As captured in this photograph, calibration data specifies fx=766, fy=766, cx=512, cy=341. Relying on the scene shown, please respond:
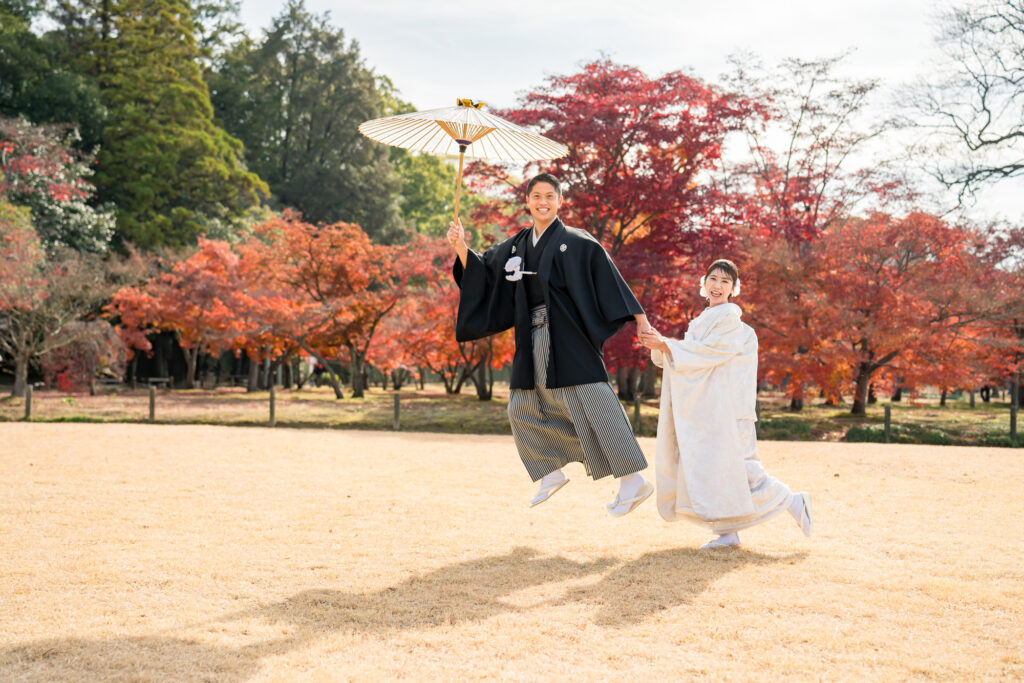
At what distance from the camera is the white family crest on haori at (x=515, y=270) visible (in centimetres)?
440

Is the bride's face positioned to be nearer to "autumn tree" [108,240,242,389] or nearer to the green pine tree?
"autumn tree" [108,240,242,389]

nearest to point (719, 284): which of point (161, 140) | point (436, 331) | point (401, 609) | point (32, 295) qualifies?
point (401, 609)

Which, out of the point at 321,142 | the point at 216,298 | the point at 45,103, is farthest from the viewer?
the point at 321,142

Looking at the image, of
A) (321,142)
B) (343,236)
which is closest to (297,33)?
(321,142)

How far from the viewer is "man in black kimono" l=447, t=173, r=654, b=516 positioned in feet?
14.1

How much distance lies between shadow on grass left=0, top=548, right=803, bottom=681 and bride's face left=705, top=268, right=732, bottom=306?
152cm

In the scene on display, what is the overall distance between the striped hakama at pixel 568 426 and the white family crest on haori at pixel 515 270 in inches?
8.5

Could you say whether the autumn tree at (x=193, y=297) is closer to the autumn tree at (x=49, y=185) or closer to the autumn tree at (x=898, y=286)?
the autumn tree at (x=49, y=185)

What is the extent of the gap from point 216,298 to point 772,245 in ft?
43.5

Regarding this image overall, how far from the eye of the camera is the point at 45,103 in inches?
928

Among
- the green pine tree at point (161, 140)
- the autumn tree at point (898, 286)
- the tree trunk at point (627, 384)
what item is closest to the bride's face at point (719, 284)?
the autumn tree at point (898, 286)

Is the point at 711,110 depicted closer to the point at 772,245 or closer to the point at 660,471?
the point at 772,245

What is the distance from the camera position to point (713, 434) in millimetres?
4445

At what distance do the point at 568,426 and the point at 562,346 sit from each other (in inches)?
19.2
